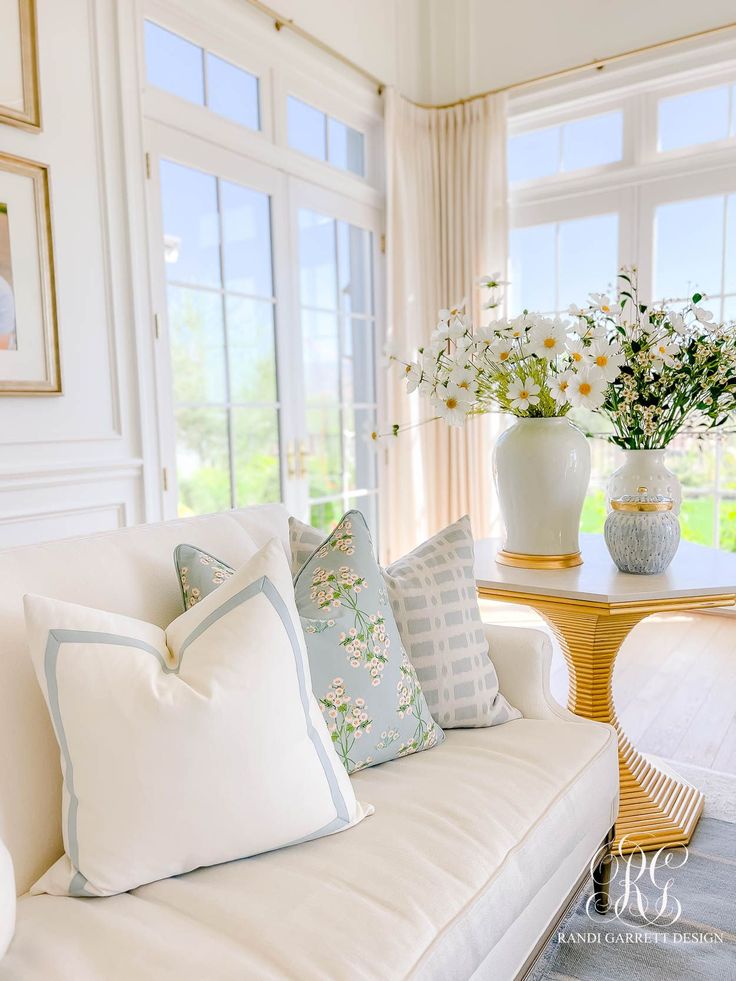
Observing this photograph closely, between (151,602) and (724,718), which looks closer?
(151,602)

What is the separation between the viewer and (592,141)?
13.1ft

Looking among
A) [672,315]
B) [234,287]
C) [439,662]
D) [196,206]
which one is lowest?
[439,662]

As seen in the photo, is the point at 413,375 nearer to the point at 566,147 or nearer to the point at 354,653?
the point at 354,653

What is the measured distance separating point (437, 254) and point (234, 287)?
158cm

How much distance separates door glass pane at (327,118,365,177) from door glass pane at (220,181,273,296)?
683 mm

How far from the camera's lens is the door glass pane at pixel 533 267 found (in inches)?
165

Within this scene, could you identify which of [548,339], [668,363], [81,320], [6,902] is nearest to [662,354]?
[668,363]

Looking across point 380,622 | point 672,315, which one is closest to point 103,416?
point 380,622

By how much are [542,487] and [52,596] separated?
3.80 ft

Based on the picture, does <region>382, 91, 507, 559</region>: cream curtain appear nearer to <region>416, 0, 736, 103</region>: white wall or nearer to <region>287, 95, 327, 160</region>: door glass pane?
<region>416, 0, 736, 103</region>: white wall

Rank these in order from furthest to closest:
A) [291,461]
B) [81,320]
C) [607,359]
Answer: [291,461], [81,320], [607,359]

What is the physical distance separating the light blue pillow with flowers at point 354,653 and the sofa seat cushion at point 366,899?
8cm

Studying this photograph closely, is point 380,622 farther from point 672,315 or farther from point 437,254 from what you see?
point 437,254

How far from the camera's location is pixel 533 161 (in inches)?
165
